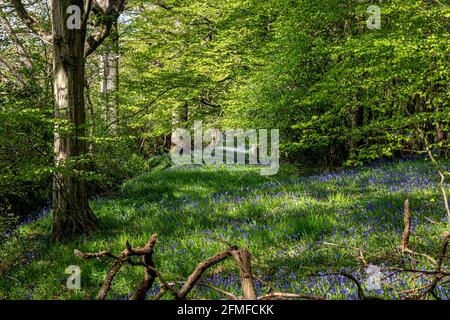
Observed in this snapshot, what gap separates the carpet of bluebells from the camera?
12.0 ft

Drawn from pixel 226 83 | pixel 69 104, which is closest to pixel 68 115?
pixel 69 104

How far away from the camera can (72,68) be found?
245 inches

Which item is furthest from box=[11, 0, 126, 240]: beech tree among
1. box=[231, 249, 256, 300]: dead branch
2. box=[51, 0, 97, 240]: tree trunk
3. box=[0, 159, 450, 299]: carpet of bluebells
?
box=[231, 249, 256, 300]: dead branch

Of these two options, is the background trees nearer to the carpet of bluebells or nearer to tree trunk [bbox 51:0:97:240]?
tree trunk [bbox 51:0:97:240]

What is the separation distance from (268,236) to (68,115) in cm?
380

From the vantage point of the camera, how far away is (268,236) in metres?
5.02

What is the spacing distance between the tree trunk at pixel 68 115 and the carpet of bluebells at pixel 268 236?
45 cm

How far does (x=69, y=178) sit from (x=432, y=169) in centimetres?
806

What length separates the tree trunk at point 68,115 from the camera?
6.12 m

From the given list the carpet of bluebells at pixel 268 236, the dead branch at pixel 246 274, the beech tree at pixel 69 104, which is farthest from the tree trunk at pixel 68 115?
the dead branch at pixel 246 274

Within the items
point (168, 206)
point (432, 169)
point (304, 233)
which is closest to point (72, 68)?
point (168, 206)

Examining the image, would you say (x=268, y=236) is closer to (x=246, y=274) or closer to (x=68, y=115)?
(x=68, y=115)

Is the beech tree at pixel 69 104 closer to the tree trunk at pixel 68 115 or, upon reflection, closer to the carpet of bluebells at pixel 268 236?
the tree trunk at pixel 68 115

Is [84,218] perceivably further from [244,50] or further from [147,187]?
[244,50]
